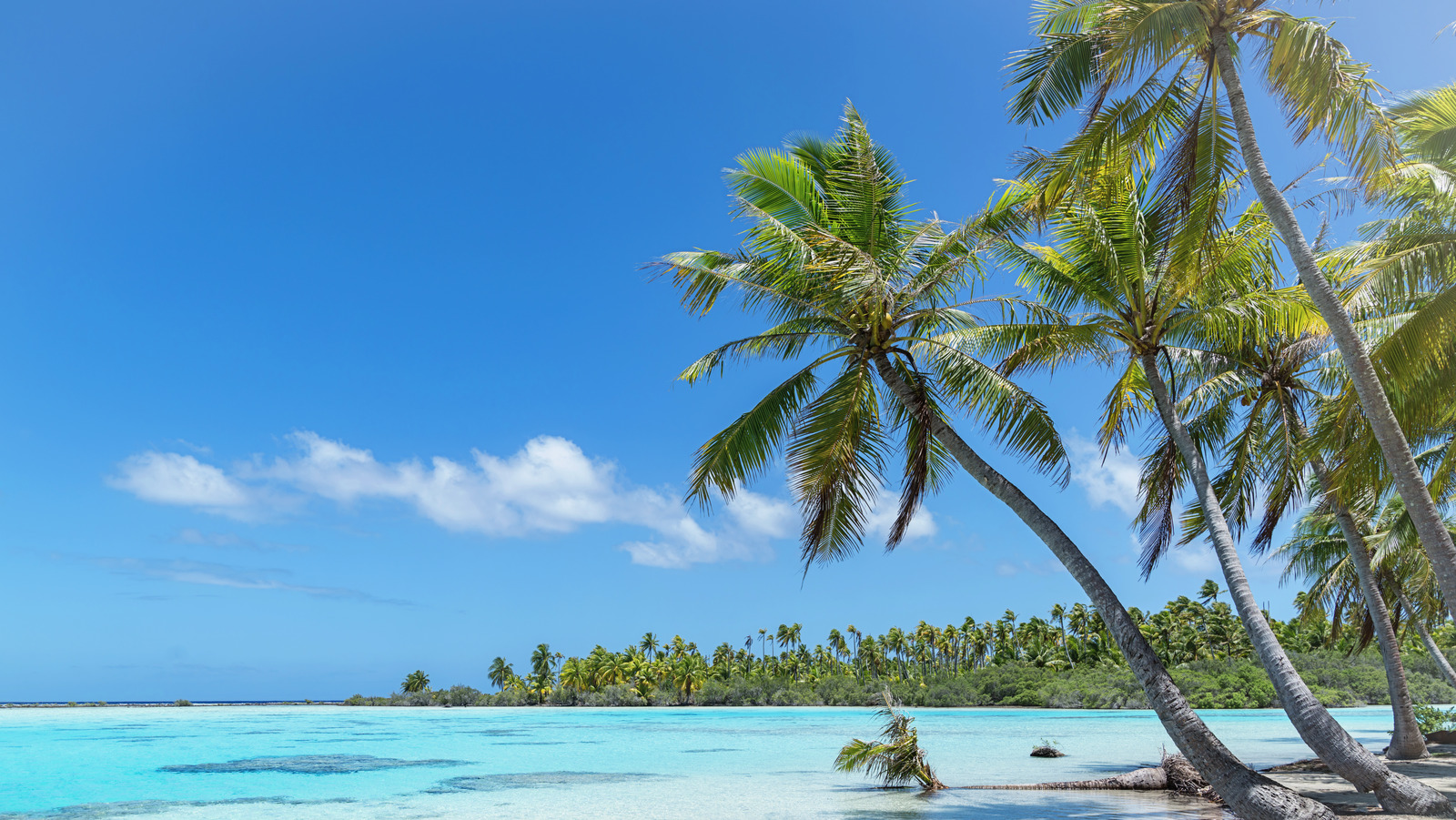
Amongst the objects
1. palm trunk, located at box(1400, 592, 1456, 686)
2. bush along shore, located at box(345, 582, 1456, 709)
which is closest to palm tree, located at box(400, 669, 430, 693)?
bush along shore, located at box(345, 582, 1456, 709)

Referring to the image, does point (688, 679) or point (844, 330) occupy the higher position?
point (844, 330)

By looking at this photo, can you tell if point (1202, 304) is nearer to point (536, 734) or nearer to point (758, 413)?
point (758, 413)

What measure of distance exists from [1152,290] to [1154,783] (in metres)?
7.26

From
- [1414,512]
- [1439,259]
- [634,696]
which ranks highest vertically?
[1439,259]

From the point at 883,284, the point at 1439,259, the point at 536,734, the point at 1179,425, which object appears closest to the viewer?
the point at 1439,259

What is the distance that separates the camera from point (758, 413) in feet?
31.5

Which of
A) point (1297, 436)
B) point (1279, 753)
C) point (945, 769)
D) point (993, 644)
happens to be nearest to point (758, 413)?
point (1297, 436)

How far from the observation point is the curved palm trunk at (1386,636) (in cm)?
1020

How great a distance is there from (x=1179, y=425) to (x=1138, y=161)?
9.95 ft

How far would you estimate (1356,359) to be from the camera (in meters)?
6.80

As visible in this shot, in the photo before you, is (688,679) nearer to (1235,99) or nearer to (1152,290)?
(1152,290)

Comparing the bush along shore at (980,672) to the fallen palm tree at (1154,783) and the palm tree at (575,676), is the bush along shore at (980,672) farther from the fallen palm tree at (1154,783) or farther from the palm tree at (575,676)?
the fallen palm tree at (1154,783)

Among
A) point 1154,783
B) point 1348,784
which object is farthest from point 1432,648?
point 1348,784

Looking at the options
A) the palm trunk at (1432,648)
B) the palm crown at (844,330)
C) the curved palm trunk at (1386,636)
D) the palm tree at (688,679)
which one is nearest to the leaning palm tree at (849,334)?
the palm crown at (844,330)
